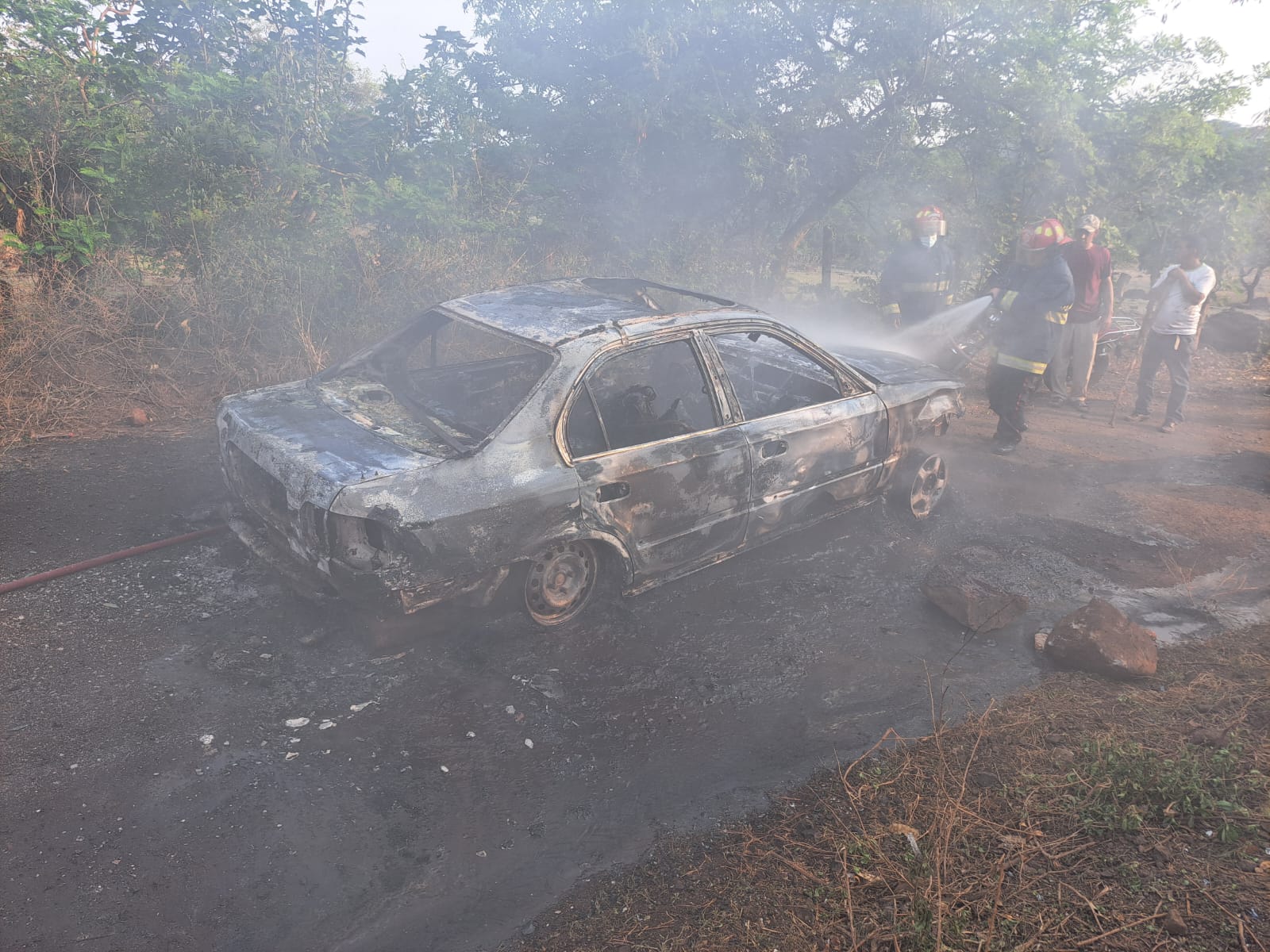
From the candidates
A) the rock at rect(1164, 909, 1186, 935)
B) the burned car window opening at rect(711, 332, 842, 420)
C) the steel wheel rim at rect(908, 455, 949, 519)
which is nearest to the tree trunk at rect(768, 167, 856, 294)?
the steel wheel rim at rect(908, 455, 949, 519)

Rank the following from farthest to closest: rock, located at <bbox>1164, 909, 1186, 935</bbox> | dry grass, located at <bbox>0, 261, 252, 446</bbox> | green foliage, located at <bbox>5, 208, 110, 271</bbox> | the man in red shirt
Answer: the man in red shirt → green foliage, located at <bbox>5, 208, 110, 271</bbox> → dry grass, located at <bbox>0, 261, 252, 446</bbox> → rock, located at <bbox>1164, 909, 1186, 935</bbox>

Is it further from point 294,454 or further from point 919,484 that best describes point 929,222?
point 294,454

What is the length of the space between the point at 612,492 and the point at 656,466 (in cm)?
26

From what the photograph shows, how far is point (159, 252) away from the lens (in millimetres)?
6969

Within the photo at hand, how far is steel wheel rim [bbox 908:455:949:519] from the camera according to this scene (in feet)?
17.3

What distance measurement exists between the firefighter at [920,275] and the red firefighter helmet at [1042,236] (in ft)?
5.29

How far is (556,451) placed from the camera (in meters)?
3.41

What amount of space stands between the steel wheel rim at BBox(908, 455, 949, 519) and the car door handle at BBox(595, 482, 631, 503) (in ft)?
8.18

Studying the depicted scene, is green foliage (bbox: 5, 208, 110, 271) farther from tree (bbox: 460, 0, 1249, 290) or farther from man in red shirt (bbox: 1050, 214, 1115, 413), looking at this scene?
man in red shirt (bbox: 1050, 214, 1115, 413)

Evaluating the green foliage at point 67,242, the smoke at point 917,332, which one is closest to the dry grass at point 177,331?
the green foliage at point 67,242

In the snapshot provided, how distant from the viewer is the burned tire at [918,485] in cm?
521

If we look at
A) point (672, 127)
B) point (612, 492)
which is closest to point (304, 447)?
point (612, 492)

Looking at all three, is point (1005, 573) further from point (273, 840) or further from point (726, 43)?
point (726, 43)

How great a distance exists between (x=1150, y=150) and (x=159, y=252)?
38.0 feet
